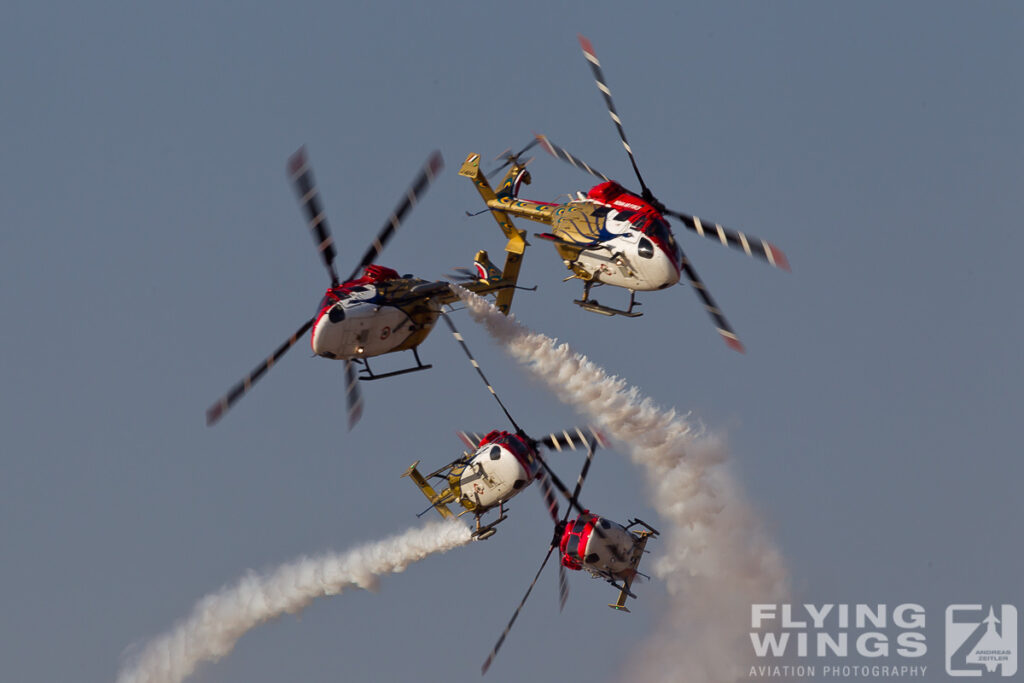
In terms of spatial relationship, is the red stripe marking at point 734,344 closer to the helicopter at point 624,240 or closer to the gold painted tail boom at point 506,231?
the helicopter at point 624,240

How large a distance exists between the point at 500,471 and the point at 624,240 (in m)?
9.91

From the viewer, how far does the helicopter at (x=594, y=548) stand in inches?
2360

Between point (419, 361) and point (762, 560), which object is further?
point (762, 560)

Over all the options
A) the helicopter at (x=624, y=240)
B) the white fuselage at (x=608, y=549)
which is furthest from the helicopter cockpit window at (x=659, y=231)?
the white fuselage at (x=608, y=549)

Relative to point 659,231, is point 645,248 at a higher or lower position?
lower

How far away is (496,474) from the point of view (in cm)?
6091

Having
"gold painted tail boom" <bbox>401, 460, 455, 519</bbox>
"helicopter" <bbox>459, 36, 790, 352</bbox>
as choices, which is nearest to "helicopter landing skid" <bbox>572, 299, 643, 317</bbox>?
"helicopter" <bbox>459, 36, 790, 352</bbox>

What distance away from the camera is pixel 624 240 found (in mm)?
54750

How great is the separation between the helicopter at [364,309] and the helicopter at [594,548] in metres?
8.14

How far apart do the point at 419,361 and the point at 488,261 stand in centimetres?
764

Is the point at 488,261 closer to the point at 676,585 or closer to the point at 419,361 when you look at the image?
the point at 419,361

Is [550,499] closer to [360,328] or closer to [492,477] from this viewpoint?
[492,477]

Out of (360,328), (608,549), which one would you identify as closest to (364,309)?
(360,328)

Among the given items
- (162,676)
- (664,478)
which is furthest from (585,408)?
(162,676)
